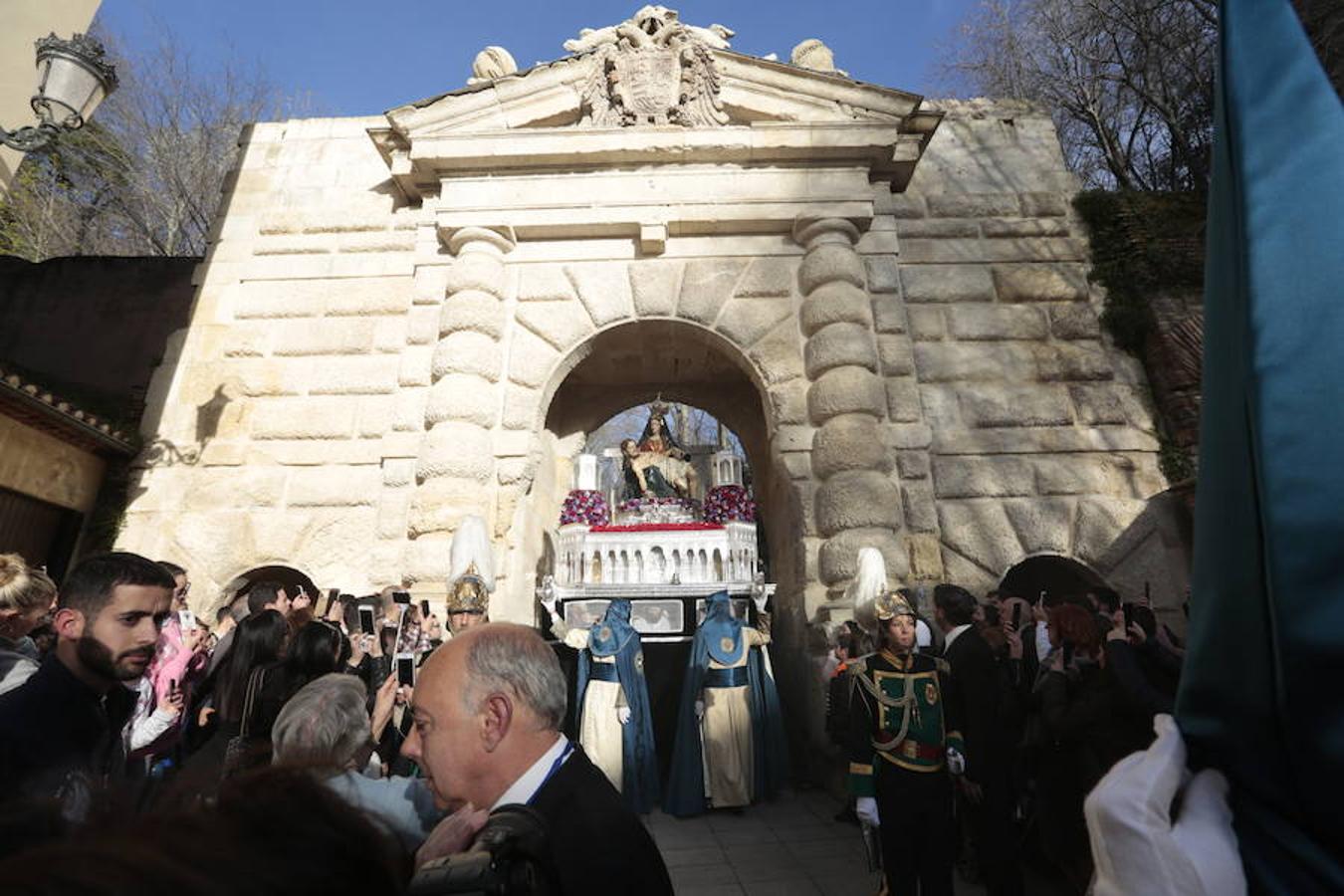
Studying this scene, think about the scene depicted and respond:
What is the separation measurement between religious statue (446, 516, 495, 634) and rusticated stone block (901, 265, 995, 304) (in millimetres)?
5993

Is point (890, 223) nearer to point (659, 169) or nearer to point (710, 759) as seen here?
point (659, 169)

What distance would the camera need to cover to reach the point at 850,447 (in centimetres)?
687

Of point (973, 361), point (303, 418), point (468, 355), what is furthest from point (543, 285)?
point (973, 361)

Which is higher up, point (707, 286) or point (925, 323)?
point (707, 286)

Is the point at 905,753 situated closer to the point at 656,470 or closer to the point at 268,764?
the point at 268,764

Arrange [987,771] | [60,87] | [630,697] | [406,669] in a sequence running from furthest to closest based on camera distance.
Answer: [630,697], [60,87], [406,669], [987,771]

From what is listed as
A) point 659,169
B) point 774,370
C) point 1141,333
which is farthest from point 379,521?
point 1141,333

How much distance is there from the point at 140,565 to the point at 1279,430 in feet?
11.1

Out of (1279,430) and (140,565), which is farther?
(140,565)

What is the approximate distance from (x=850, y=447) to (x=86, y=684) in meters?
6.18

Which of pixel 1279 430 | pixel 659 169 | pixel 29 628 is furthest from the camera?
pixel 659 169

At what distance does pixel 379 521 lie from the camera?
711cm

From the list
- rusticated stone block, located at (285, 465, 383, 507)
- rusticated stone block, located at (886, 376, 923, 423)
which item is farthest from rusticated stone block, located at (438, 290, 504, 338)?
rusticated stone block, located at (886, 376, 923, 423)

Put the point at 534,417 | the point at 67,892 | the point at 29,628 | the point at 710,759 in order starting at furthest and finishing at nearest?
the point at 534,417 → the point at 710,759 → the point at 29,628 → the point at 67,892
